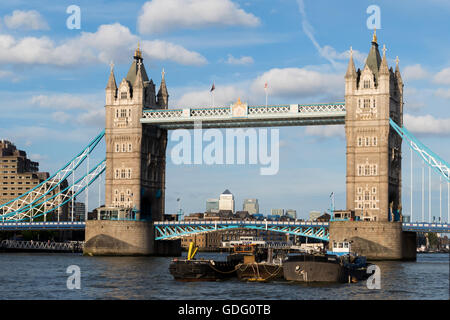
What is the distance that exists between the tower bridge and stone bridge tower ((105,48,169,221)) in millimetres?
172

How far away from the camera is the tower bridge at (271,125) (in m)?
125

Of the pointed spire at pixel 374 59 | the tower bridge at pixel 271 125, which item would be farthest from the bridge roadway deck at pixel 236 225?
the pointed spire at pixel 374 59

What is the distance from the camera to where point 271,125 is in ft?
444

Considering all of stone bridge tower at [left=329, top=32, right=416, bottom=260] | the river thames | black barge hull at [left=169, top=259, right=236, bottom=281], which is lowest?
the river thames

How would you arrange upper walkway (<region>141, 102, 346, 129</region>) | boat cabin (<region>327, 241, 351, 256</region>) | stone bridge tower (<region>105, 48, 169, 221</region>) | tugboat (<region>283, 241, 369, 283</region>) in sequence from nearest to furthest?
tugboat (<region>283, 241, 369, 283</region>) < boat cabin (<region>327, 241, 351, 256</region>) < upper walkway (<region>141, 102, 346, 129</region>) < stone bridge tower (<region>105, 48, 169, 221</region>)

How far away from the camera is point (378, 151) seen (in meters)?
125

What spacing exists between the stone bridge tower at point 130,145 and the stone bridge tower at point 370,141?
119ft

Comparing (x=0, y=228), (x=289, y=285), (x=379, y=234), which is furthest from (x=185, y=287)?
(x=0, y=228)

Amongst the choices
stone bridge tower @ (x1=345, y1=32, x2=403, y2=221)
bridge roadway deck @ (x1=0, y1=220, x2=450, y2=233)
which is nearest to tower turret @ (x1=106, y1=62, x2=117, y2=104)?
bridge roadway deck @ (x1=0, y1=220, x2=450, y2=233)

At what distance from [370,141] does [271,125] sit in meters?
17.8

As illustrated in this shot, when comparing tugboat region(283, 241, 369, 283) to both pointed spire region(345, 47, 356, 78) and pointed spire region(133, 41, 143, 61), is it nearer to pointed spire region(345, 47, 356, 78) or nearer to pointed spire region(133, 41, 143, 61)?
pointed spire region(345, 47, 356, 78)

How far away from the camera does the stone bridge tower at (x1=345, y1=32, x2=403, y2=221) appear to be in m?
125

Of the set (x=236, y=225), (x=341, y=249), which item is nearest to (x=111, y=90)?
(x=236, y=225)
